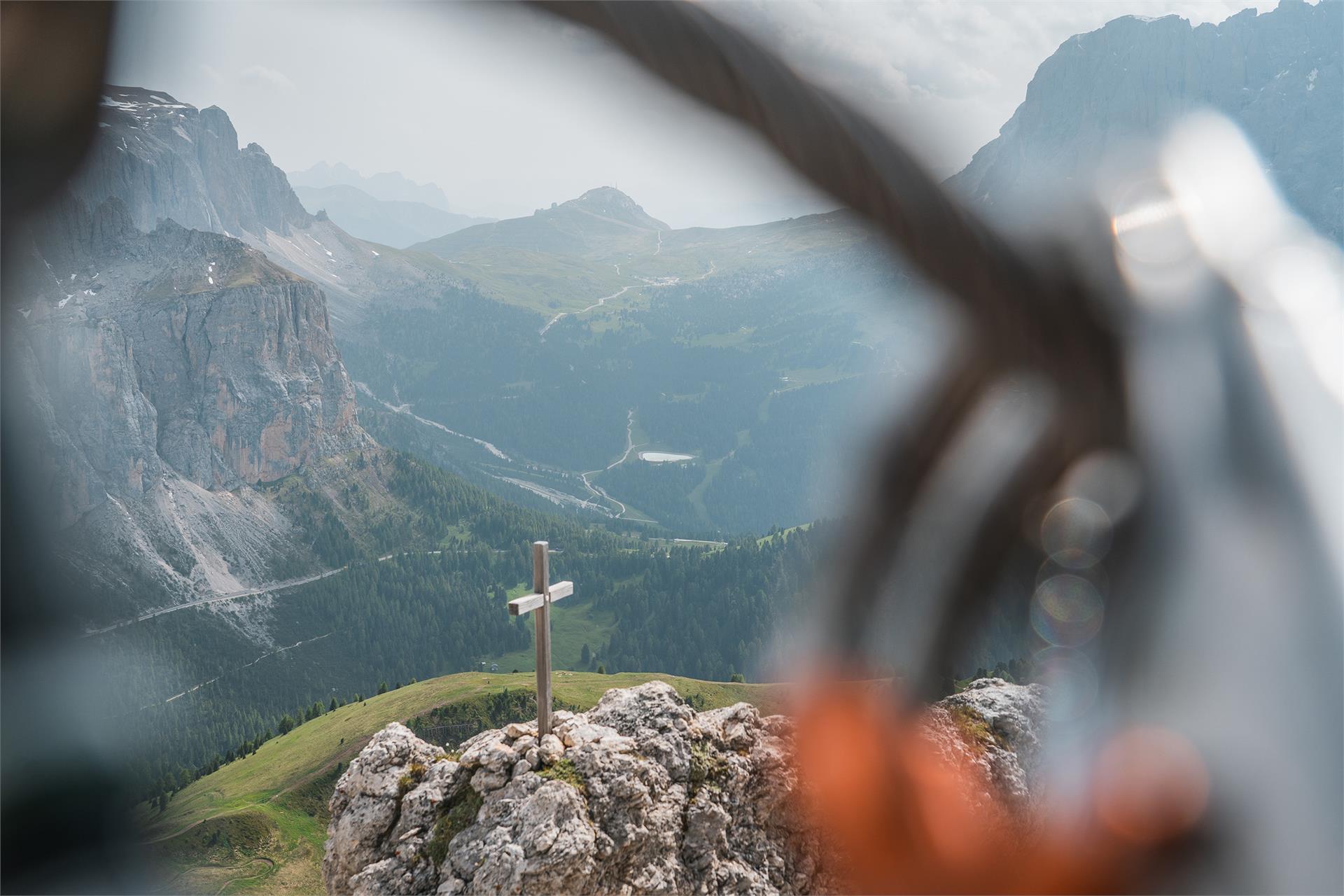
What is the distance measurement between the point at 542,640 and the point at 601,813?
3.26 feet

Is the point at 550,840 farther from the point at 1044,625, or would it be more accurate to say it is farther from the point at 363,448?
the point at 363,448

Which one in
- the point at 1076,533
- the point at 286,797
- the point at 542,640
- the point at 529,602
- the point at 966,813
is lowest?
the point at 286,797

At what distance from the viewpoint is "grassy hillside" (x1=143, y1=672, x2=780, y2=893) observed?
142 feet

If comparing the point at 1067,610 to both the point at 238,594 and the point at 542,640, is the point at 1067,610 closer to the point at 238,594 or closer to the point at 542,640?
the point at 542,640

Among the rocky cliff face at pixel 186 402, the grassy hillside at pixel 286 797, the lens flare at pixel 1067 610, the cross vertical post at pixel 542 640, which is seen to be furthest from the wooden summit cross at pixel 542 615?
the rocky cliff face at pixel 186 402

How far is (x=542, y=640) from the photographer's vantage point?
3.75 meters

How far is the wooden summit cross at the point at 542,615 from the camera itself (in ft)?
10.9

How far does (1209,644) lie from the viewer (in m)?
0.78

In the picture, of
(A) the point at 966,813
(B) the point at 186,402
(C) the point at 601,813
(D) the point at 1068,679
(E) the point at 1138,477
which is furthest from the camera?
(B) the point at 186,402

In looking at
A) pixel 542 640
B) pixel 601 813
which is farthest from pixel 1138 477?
pixel 542 640

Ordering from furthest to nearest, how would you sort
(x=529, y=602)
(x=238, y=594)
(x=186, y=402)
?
1. (x=186, y=402)
2. (x=238, y=594)
3. (x=529, y=602)

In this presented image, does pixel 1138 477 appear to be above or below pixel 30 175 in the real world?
below

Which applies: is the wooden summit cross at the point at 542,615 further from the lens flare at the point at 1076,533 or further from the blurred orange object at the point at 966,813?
the lens flare at the point at 1076,533

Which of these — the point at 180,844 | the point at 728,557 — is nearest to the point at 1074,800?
the point at 180,844
